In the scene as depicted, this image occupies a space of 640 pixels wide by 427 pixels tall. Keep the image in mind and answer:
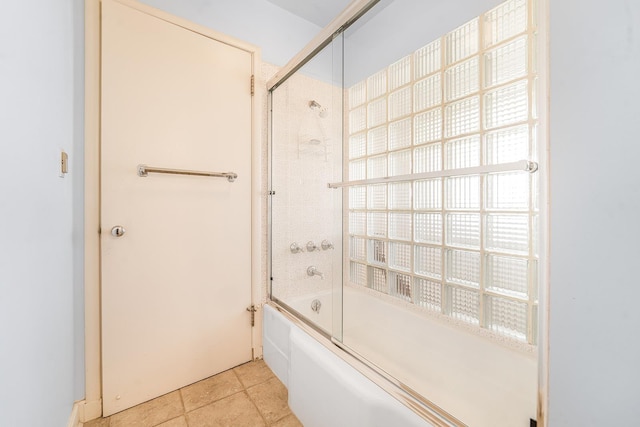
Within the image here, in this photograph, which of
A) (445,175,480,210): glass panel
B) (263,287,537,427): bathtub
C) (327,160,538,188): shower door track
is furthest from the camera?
(445,175,480,210): glass panel

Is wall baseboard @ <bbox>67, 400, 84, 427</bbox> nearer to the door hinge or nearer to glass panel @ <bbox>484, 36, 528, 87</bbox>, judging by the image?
the door hinge

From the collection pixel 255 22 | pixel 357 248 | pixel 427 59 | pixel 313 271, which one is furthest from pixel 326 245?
pixel 255 22

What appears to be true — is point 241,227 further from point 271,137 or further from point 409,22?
point 409,22

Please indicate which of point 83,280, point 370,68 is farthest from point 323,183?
point 83,280

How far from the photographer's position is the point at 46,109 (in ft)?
2.68

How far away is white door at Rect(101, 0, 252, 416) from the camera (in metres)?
1.21

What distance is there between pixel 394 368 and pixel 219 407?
845 mm

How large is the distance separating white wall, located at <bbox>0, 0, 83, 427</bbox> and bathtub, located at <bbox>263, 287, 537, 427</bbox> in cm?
84

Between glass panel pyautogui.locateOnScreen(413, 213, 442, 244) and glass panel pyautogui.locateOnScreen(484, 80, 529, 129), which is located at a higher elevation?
glass panel pyautogui.locateOnScreen(484, 80, 529, 129)

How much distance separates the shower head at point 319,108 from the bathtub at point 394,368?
1.09 metres

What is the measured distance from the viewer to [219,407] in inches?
48.4

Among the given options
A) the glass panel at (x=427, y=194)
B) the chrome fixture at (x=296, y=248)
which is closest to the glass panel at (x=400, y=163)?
the glass panel at (x=427, y=194)

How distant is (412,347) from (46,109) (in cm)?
184

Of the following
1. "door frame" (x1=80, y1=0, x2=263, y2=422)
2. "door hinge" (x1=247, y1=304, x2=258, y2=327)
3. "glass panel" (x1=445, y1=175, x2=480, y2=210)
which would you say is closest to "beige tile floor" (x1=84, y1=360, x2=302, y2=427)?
"door frame" (x1=80, y1=0, x2=263, y2=422)
